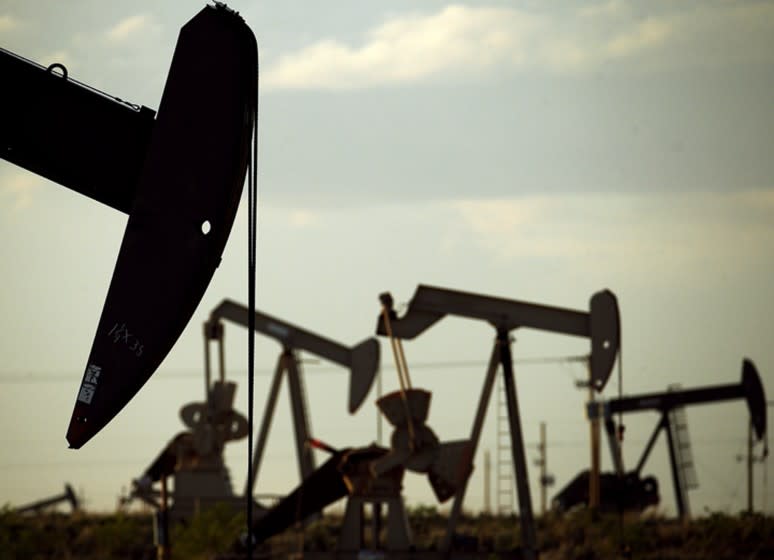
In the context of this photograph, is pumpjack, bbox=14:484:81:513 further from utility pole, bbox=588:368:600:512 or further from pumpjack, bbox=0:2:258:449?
pumpjack, bbox=0:2:258:449

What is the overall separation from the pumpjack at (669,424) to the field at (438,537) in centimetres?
230

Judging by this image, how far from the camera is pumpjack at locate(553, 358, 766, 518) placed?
26188 mm

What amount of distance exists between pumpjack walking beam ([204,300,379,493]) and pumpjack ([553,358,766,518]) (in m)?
4.81

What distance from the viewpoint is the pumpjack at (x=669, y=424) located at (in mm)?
26188

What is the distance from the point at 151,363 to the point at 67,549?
62.2 ft

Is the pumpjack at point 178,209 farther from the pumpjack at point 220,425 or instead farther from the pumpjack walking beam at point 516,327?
the pumpjack at point 220,425

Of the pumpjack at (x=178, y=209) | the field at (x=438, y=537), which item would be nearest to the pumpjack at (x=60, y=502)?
the field at (x=438, y=537)

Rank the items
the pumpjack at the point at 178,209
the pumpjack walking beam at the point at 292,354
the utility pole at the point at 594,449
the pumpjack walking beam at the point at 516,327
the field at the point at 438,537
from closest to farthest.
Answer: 1. the pumpjack at the point at 178,209
2. the pumpjack walking beam at the point at 516,327
3. the field at the point at 438,537
4. the pumpjack walking beam at the point at 292,354
5. the utility pole at the point at 594,449

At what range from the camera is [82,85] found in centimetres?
568

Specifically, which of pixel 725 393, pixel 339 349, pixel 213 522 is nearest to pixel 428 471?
pixel 213 522

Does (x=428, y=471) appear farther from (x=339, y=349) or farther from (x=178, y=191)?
(x=178, y=191)

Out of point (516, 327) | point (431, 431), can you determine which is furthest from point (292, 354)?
→ point (516, 327)

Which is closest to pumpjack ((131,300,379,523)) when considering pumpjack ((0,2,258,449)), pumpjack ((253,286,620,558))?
pumpjack ((253,286,620,558))

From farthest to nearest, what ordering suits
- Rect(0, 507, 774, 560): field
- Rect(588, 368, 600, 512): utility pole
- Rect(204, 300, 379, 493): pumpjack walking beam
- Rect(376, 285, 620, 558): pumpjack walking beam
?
Rect(588, 368, 600, 512): utility pole
Rect(204, 300, 379, 493): pumpjack walking beam
Rect(0, 507, 774, 560): field
Rect(376, 285, 620, 558): pumpjack walking beam
